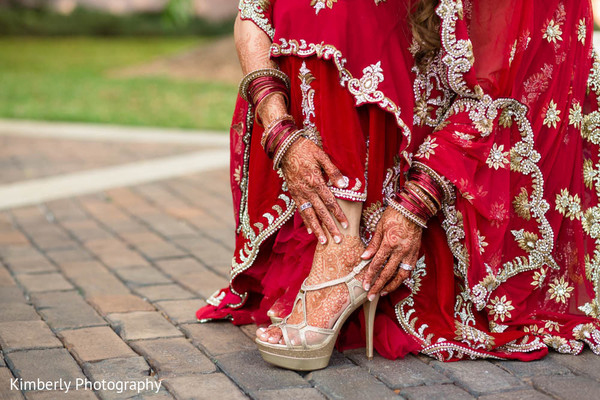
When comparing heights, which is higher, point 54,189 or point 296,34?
point 296,34

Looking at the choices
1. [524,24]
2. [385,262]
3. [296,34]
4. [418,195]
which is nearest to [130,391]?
[385,262]

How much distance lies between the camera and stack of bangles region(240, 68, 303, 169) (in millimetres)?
2113

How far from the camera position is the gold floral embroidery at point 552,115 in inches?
88.0

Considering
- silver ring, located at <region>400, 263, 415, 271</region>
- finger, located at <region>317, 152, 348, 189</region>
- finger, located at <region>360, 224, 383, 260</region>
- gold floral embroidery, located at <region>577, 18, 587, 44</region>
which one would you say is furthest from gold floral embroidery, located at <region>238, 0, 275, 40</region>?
gold floral embroidery, located at <region>577, 18, 587, 44</region>

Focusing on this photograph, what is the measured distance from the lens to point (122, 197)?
4.42 meters

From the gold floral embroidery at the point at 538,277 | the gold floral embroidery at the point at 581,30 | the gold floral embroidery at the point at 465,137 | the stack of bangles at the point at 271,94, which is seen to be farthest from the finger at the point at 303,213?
the gold floral embroidery at the point at 581,30

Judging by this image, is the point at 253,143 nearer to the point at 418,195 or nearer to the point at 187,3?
the point at 418,195

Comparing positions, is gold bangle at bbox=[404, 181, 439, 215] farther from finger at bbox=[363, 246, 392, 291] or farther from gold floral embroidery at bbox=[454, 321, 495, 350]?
gold floral embroidery at bbox=[454, 321, 495, 350]

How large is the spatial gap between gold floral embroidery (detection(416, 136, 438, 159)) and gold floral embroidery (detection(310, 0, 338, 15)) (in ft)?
1.45

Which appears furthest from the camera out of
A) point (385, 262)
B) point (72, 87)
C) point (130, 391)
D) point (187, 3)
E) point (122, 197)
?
point (187, 3)

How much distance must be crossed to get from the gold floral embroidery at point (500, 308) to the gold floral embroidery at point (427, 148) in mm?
459

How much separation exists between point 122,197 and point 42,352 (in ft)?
7.37

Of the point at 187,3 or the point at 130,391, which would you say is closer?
the point at 130,391

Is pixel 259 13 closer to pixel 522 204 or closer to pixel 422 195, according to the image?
pixel 422 195
